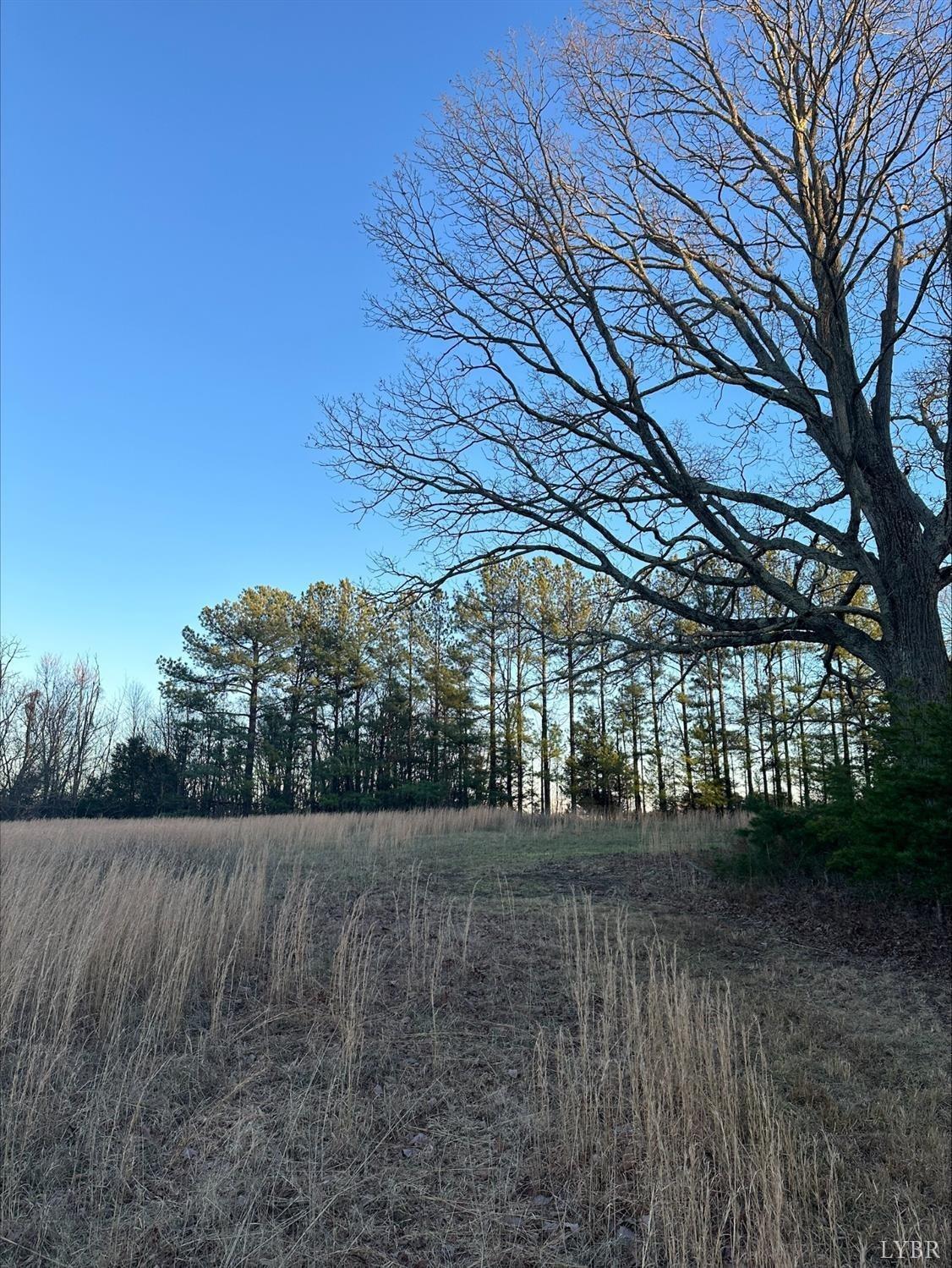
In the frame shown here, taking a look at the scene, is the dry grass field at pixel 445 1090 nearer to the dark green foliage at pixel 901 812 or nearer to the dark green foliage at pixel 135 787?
the dark green foliage at pixel 901 812

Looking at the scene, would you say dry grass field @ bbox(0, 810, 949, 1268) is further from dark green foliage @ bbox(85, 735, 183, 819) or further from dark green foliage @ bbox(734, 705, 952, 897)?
dark green foliage @ bbox(85, 735, 183, 819)

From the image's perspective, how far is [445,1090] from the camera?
4.17 metres

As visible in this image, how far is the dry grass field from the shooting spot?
3.04 m

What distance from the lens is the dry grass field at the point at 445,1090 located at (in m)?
3.04

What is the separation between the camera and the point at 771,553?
13.1m

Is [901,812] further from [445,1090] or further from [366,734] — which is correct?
[366,734]

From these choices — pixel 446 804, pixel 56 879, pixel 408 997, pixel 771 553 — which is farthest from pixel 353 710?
pixel 408 997

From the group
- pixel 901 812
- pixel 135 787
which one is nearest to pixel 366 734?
pixel 135 787

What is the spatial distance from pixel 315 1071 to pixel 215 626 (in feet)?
103

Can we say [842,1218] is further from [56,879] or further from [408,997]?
[56,879]

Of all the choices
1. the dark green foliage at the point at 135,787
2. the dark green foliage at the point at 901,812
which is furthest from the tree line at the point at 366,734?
the dark green foliage at the point at 901,812

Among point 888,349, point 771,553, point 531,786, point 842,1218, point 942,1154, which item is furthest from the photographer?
point 531,786

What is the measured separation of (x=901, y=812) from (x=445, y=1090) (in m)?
5.31

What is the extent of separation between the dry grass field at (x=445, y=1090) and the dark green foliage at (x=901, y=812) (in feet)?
2.74
